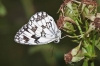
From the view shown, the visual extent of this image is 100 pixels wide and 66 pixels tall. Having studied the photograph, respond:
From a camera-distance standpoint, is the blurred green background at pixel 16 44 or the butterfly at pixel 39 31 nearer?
the butterfly at pixel 39 31

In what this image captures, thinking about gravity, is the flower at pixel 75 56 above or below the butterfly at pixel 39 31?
below

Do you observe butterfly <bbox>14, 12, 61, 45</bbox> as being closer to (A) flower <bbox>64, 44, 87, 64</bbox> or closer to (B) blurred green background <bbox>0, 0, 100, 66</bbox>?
(A) flower <bbox>64, 44, 87, 64</bbox>

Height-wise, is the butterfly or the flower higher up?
the butterfly

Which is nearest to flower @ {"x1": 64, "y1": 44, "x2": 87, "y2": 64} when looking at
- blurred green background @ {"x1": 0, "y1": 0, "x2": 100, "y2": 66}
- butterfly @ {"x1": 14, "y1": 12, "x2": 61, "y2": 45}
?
butterfly @ {"x1": 14, "y1": 12, "x2": 61, "y2": 45}

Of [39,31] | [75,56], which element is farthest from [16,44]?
[75,56]

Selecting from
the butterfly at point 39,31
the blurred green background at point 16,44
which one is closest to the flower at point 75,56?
the butterfly at point 39,31

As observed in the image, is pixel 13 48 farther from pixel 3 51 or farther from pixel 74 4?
pixel 74 4

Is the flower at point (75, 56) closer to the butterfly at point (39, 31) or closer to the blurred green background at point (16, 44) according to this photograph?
the butterfly at point (39, 31)

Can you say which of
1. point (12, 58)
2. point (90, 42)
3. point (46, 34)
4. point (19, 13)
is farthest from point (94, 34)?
point (19, 13)
